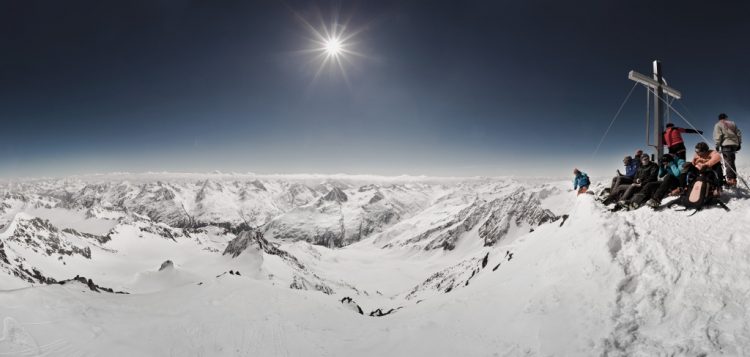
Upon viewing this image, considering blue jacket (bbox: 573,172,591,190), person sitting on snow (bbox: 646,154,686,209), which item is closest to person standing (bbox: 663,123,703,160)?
person sitting on snow (bbox: 646,154,686,209)

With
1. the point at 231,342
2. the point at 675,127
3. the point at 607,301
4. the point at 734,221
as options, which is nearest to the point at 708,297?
the point at 607,301

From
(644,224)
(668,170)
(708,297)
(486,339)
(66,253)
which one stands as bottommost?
(66,253)

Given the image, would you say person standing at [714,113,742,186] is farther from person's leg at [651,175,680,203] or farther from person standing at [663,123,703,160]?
person's leg at [651,175,680,203]

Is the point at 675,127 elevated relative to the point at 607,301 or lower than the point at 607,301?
elevated

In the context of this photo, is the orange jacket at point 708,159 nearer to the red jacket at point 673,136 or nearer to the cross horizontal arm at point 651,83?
the red jacket at point 673,136

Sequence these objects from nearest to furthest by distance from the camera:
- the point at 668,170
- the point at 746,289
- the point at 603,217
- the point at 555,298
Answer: the point at 746,289
the point at 555,298
the point at 668,170
the point at 603,217

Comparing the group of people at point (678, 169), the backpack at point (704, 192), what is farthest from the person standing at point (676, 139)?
the backpack at point (704, 192)

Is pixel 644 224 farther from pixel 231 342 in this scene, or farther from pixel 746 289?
pixel 231 342

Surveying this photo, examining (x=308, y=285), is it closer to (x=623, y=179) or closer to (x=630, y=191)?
(x=623, y=179)
